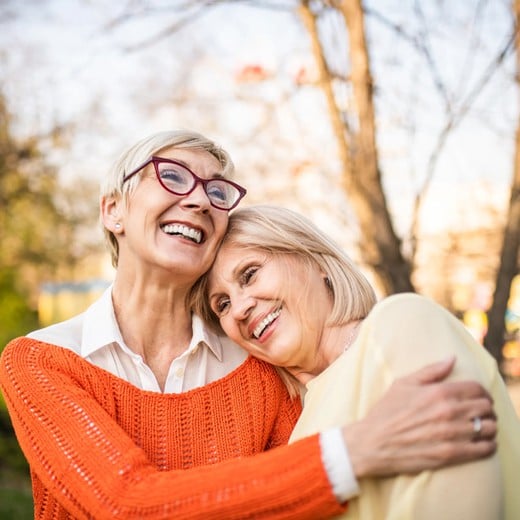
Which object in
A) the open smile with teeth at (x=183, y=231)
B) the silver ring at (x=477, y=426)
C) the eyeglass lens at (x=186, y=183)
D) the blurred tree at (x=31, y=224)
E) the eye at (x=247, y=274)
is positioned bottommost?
the silver ring at (x=477, y=426)

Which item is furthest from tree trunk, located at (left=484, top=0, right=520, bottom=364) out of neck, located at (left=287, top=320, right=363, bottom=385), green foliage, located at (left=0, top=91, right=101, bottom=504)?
green foliage, located at (left=0, top=91, right=101, bottom=504)

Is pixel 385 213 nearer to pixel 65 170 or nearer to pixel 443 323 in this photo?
pixel 443 323

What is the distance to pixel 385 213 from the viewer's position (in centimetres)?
331

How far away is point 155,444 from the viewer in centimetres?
213

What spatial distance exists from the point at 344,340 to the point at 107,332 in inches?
29.8

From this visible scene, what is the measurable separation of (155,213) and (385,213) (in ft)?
4.62

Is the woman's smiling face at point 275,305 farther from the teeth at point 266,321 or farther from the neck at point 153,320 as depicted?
the neck at point 153,320

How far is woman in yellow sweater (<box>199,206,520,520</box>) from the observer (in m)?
1.65

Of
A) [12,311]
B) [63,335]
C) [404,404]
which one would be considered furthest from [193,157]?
[12,311]

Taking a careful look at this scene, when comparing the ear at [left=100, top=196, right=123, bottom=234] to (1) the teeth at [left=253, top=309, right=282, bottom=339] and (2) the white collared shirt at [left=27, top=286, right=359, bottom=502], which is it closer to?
(2) the white collared shirt at [left=27, top=286, right=359, bottom=502]

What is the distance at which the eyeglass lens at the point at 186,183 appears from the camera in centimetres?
227

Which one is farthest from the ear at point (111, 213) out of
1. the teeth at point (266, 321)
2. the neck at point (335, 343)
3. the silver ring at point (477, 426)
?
the silver ring at point (477, 426)

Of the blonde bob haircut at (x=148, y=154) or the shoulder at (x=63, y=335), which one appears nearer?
the shoulder at (x=63, y=335)

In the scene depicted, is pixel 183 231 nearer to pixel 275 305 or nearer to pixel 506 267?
pixel 275 305
